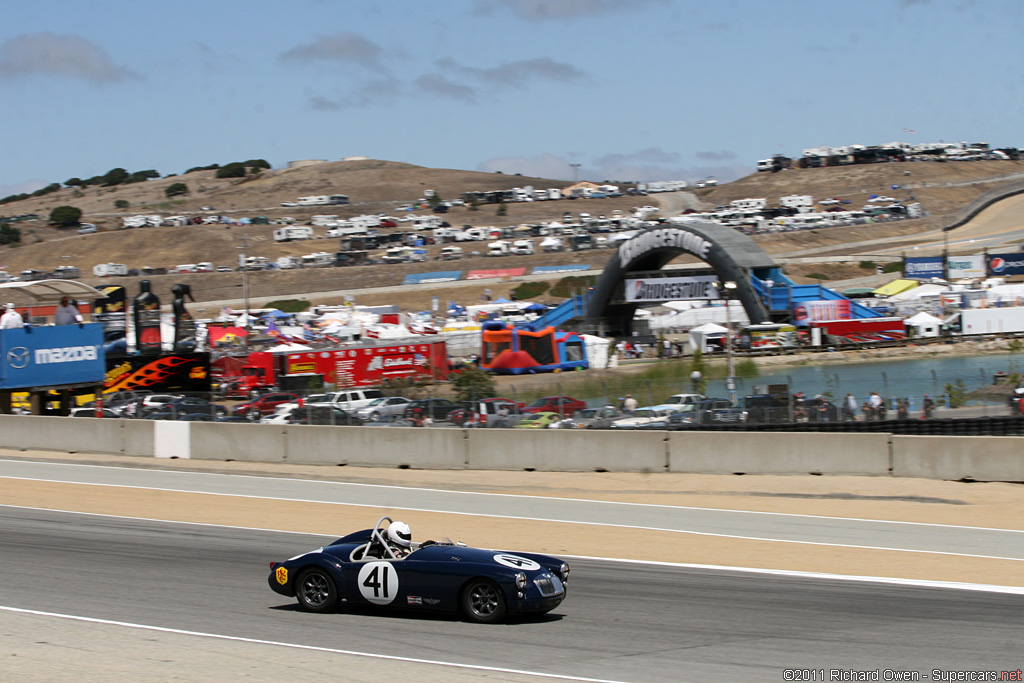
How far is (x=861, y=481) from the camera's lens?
19641 millimetres

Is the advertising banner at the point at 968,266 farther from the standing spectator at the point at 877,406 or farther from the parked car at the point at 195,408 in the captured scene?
the parked car at the point at 195,408

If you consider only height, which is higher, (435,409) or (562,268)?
(562,268)

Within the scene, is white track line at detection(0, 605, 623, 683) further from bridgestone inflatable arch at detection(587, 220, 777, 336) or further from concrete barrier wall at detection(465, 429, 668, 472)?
bridgestone inflatable arch at detection(587, 220, 777, 336)

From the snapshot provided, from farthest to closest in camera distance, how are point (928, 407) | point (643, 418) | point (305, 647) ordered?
1. point (643, 418)
2. point (928, 407)
3. point (305, 647)

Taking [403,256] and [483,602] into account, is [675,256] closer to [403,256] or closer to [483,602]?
[483,602]

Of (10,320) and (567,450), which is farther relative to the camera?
(10,320)

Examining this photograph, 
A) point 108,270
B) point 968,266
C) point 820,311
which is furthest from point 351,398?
point 108,270

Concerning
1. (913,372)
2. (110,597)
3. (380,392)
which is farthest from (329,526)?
(913,372)

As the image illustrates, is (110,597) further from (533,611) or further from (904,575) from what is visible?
(904,575)

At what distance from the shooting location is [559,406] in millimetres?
24141

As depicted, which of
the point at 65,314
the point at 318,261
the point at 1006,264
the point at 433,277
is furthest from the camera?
the point at 318,261

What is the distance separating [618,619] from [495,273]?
96.2 meters

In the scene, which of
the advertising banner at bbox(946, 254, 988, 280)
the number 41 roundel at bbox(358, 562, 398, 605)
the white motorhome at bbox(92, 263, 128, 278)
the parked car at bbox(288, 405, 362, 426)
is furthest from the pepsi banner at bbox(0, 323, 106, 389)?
the white motorhome at bbox(92, 263, 128, 278)

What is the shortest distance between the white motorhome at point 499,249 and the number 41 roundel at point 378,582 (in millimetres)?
106033
